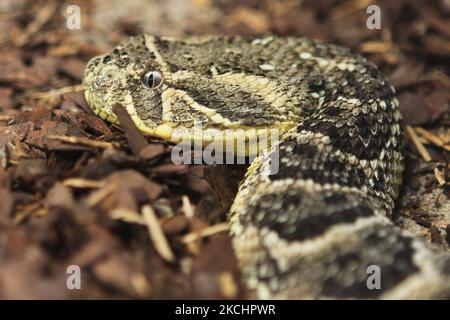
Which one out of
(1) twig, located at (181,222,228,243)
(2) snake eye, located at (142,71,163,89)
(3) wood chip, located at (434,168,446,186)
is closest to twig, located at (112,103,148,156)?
(2) snake eye, located at (142,71,163,89)

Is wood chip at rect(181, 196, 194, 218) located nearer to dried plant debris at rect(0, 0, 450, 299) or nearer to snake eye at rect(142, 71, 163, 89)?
dried plant debris at rect(0, 0, 450, 299)

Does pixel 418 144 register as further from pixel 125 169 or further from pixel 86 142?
pixel 86 142

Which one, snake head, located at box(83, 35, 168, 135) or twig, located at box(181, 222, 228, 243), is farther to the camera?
snake head, located at box(83, 35, 168, 135)

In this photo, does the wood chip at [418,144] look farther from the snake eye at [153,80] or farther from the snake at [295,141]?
the snake eye at [153,80]

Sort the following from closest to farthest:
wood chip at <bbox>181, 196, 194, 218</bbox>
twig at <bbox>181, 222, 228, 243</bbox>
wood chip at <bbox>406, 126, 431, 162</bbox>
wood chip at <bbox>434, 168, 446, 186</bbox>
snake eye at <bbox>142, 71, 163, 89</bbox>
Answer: twig at <bbox>181, 222, 228, 243</bbox> < wood chip at <bbox>181, 196, 194, 218</bbox> < snake eye at <bbox>142, 71, 163, 89</bbox> < wood chip at <bbox>434, 168, 446, 186</bbox> < wood chip at <bbox>406, 126, 431, 162</bbox>

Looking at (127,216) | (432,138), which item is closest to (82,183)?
(127,216)
